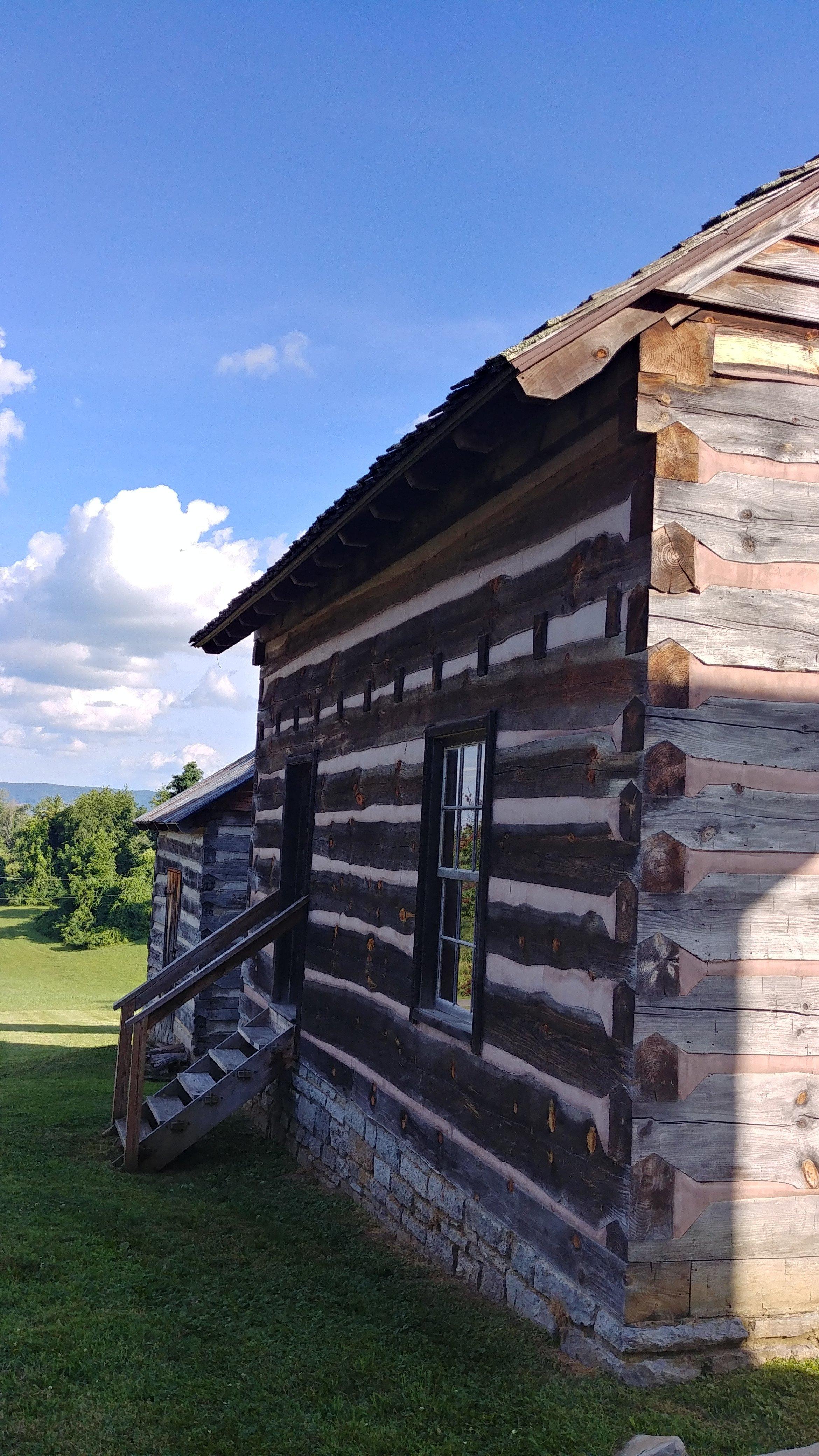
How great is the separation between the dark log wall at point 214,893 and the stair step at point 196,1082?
3.69m

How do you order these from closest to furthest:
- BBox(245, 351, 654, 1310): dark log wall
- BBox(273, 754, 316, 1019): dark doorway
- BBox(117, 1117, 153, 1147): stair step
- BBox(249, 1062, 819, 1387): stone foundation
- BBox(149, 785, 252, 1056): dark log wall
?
BBox(249, 1062, 819, 1387): stone foundation → BBox(245, 351, 654, 1310): dark log wall → BBox(117, 1117, 153, 1147): stair step → BBox(273, 754, 316, 1019): dark doorway → BBox(149, 785, 252, 1056): dark log wall

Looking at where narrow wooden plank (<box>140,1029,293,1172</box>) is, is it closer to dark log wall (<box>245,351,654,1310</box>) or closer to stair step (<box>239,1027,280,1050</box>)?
stair step (<box>239,1027,280,1050</box>)

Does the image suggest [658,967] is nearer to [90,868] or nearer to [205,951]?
[205,951]

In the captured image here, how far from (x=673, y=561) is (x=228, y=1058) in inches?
259

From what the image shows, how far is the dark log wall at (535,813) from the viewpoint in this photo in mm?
4293

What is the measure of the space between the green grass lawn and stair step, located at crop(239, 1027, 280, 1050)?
1.24 meters

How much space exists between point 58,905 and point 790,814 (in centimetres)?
3589

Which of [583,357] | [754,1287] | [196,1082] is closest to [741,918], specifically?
[754,1287]

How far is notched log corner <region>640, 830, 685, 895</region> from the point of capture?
4121mm

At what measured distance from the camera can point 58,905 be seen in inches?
1454

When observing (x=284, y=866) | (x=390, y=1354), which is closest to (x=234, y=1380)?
(x=390, y=1354)

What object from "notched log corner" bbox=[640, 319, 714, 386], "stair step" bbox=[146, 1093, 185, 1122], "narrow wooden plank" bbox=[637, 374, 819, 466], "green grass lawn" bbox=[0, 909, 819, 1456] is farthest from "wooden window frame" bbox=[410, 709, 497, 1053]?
"stair step" bbox=[146, 1093, 185, 1122]

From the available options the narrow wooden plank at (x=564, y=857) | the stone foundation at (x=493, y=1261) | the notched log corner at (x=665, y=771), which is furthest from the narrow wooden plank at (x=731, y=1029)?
the stone foundation at (x=493, y=1261)

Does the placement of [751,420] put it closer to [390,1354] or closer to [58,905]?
[390,1354]
